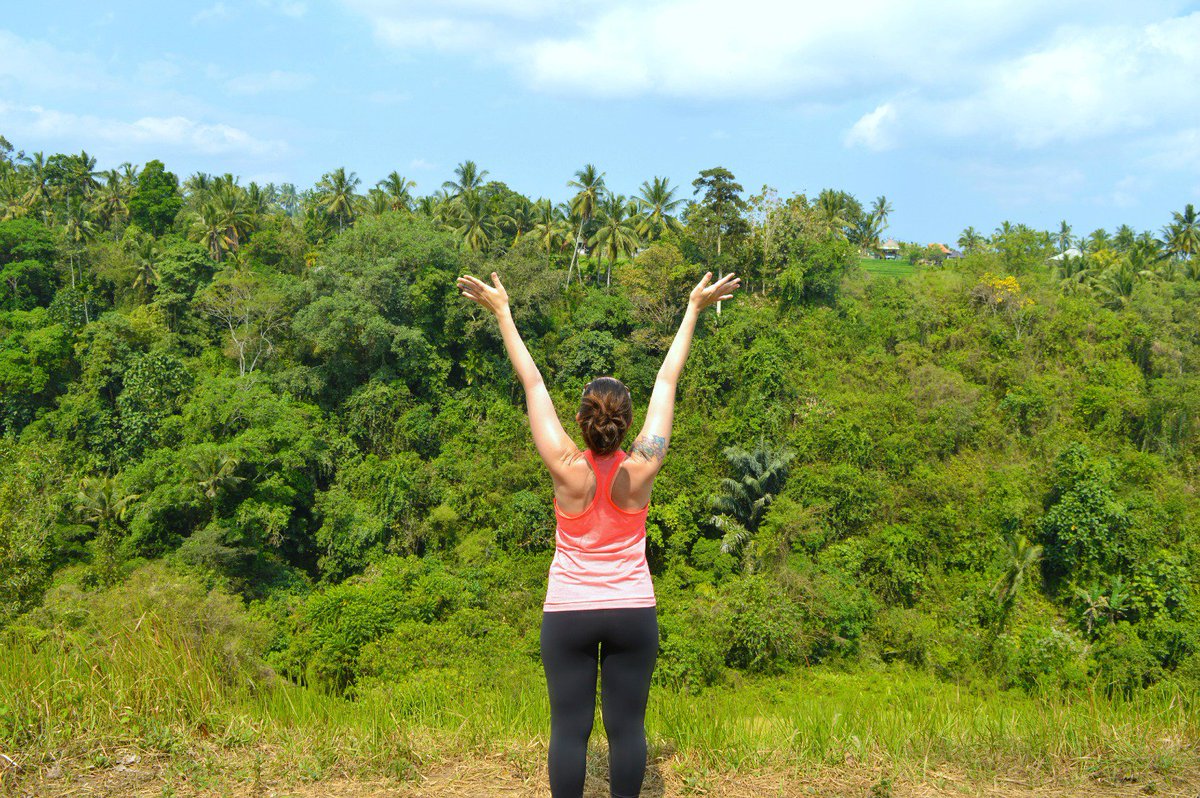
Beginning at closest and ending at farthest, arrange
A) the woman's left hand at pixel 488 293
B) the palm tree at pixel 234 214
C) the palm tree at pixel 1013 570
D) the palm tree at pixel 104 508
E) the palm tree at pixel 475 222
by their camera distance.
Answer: the woman's left hand at pixel 488 293 < the palm tree at pixel 1013 570 < the palm tree at pixel 104 508 < the palm tree at pixel 475 222 < the palm tree at pixel 234 214

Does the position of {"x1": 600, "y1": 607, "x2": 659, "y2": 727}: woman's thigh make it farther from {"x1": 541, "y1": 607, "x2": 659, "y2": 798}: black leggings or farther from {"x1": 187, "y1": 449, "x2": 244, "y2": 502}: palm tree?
{"x1": 187, "y1": 449, "x2": 244, "y2": 502}: palm tree

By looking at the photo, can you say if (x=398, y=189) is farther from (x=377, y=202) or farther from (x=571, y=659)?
(x=571, y=659)

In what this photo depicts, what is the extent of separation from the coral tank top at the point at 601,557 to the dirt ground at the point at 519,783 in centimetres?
106

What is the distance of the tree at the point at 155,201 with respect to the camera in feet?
111

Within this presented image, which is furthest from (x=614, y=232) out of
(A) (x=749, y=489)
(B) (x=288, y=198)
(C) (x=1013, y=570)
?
(B) (x=288, y=198)

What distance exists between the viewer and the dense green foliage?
16.9 metres

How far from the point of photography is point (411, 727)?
296 centimetres

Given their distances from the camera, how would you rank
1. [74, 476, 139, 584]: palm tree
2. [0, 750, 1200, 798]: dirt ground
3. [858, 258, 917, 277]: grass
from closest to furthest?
[0, 750, 1200, 798]: dirt ground → [74, 476, 139, 584]: palm tree → [858, 258, 917, 277]: grass

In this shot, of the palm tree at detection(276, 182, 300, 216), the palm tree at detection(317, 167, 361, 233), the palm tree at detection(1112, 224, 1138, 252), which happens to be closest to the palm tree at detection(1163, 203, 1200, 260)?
the palm tree at detection(1112, 224, 1138, 252)

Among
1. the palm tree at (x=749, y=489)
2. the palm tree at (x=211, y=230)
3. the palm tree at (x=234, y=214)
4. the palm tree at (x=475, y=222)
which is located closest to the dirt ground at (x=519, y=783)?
the palm tree at (x=749, y=489)

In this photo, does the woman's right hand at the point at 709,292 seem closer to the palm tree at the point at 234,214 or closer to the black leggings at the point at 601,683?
the black leggings at the point at 601,683

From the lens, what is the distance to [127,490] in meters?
20.4

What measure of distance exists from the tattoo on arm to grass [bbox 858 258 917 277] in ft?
127

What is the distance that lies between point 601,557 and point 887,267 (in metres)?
45.8
